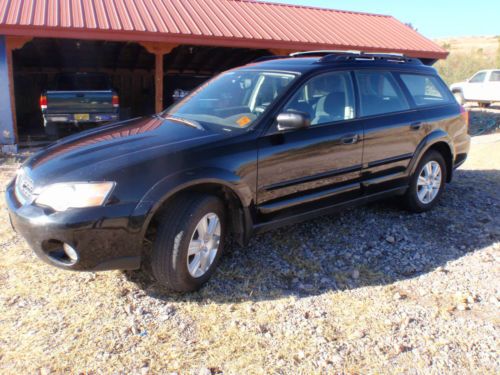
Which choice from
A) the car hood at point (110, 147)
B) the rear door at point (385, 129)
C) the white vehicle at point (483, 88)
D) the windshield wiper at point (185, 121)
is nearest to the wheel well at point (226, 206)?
the car hood at point (110, 147)

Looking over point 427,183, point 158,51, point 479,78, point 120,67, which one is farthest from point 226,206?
point 479,78

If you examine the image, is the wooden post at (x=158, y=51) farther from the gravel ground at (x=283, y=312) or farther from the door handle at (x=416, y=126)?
the door handle at (x=416, y=126)

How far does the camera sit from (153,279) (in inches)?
143

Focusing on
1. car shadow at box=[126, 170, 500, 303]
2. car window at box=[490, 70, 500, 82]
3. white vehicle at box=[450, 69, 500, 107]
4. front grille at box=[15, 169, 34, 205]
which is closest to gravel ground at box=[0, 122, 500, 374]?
car shadow at box=[126, 170, 500, 303]

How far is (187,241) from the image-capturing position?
126 inches

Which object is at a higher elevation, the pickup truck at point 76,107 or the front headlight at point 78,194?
the front headlight at point 78,194

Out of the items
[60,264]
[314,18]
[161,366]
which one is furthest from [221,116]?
[314,18]

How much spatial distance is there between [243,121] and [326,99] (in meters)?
0.93

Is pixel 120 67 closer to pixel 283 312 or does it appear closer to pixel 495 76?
pixel 283 312

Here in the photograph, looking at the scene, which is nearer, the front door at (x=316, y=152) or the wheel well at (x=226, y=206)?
the wheel well at (x=226, y=206)

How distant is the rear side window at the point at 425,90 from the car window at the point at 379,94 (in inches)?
8.6

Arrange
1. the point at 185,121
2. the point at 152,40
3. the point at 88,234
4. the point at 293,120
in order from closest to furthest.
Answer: the point at 88,234
the point at 293,120
the point at 185,121
the point at 152,40

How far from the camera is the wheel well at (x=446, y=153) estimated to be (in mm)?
5320

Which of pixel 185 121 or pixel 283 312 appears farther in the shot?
pixel 185 121
